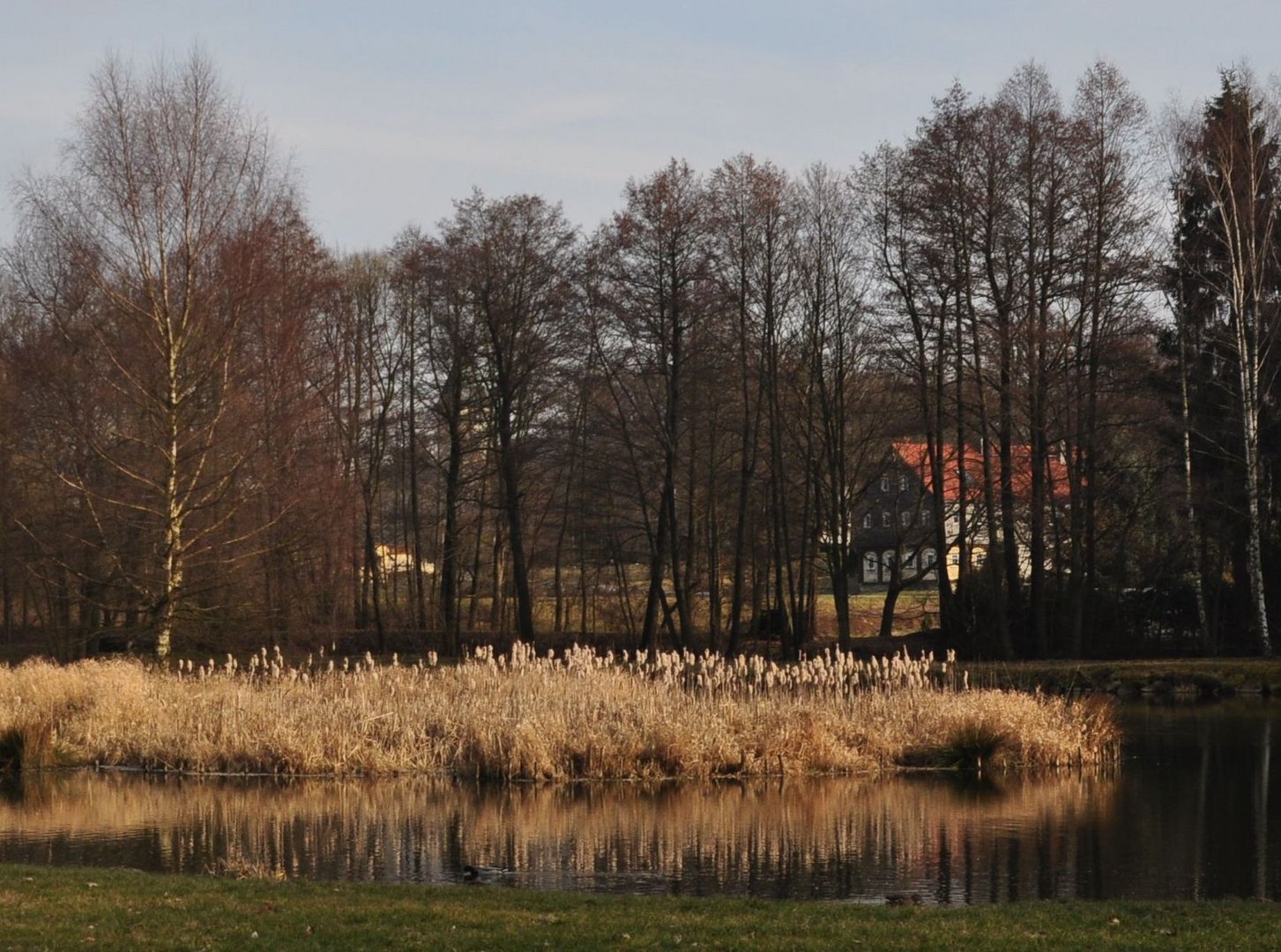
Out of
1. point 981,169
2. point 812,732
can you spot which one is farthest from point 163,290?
point 981,169

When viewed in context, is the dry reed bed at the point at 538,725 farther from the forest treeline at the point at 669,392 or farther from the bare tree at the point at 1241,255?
the bare tree at the point at 1241,255

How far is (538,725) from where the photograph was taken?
18.5 metres

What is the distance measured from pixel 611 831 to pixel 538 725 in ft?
13.5

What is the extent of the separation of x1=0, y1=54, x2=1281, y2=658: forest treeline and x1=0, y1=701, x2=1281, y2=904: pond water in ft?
37.8

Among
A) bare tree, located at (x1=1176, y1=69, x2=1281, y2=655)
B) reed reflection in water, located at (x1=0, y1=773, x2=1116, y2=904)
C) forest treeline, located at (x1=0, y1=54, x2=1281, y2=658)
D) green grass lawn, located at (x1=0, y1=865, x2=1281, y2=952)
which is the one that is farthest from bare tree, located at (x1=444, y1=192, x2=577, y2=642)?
green grass lawn, located at (x1=0, y1=865, x2=1281, y2=952)

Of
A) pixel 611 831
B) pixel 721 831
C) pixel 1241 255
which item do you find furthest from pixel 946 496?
pixel 611 831

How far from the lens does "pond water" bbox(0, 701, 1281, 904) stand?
1221 centimetres

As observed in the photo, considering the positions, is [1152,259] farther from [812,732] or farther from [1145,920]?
[1145,920]

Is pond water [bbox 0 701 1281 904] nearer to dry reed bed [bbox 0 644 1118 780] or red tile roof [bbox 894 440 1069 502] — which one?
dry reed bed [bbox 0 644 1118 780]

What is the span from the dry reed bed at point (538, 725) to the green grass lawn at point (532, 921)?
781 centimetres

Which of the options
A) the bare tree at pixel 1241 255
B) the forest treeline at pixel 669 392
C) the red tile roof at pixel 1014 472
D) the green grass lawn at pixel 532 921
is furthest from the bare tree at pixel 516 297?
the green grass lawn at pixel 532 921

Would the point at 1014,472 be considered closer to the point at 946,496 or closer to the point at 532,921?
the point at 946,496

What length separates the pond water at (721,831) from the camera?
12211 millimetres

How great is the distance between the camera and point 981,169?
34.7m
